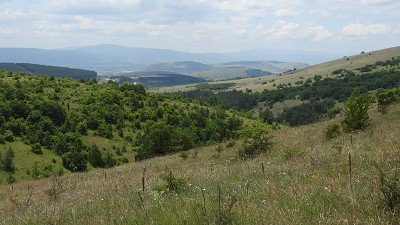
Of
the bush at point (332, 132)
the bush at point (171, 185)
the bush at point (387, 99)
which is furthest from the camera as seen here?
the bush at point (387, 99)

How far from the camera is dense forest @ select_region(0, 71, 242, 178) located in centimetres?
6209

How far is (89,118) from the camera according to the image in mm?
72812

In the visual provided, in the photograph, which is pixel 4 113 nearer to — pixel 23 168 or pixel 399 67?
pixel 23 168

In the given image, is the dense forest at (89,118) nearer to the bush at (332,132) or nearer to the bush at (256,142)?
the bush at (256,142)

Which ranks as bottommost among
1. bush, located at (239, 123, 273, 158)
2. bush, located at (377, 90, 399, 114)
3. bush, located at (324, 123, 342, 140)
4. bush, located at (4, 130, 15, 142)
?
bush, located at (4, 130, 15, 142)

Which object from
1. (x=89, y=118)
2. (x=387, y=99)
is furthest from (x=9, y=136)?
(x=387, y=99)

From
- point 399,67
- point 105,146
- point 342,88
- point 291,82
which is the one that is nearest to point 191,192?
point 105,146

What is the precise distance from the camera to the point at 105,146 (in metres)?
67.4

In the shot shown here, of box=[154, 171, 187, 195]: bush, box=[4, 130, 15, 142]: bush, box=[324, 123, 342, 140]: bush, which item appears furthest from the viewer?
box=[4, 130, 15, 142]: bush

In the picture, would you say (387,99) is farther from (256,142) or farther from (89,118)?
(89,118)

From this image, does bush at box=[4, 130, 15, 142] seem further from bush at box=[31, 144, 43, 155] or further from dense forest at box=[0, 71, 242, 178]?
bush at box=[31, 144, 43, 155]

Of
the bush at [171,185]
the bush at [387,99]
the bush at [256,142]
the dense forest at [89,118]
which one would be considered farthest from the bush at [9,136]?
the bush at [171,185]

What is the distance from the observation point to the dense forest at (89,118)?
6209 centimetres

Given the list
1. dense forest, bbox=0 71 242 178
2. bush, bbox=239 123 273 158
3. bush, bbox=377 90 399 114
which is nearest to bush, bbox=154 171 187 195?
bush, bbox=239 123 273 158
